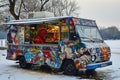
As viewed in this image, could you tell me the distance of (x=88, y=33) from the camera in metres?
15.5

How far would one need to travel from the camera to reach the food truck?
14578 millimetres

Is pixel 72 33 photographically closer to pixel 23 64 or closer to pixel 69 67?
pixel 69 67

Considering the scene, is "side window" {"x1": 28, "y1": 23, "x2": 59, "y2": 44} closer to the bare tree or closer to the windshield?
the windshield

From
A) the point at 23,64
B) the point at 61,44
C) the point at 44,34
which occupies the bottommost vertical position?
the point at 23,64

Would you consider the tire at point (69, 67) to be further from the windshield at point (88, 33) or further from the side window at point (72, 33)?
the windshield at point (88, 33)

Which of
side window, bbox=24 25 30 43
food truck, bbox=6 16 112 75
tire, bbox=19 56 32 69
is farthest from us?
tire, bbox=19 56 32 69

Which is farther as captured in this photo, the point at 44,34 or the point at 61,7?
the point at 61,7

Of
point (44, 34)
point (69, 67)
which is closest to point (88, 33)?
point (69, 67)

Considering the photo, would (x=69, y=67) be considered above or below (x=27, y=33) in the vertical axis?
below

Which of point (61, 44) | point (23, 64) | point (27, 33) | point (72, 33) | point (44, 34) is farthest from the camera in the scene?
point (23, 64)

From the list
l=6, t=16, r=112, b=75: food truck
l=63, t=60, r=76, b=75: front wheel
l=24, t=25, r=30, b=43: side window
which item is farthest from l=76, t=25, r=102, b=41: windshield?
l=24, t=25, r=30, b=43: side window

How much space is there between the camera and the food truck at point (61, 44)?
14.6 metres

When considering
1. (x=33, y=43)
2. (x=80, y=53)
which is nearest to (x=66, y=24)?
(x=80, y=53)

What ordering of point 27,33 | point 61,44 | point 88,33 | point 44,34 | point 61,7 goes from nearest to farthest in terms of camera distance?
point 61,44, point 88,33, point 44,34, point 27,33, point 61,7
